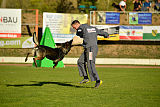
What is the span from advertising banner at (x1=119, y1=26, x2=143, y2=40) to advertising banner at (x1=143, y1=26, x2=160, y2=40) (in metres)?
0.39

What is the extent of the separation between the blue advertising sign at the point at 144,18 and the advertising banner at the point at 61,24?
17.2 ft

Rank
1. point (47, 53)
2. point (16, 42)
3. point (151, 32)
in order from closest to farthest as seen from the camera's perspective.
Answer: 1. point (47, 53)
2. point (16, 42)
3. point (151, 32)

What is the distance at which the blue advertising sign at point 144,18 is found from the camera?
1279 inches

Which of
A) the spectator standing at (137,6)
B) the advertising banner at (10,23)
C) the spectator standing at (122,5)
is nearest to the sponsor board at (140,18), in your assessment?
the spectator standing at (137,6)

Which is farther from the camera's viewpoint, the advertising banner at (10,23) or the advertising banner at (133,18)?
the advertising banner at (133,18)

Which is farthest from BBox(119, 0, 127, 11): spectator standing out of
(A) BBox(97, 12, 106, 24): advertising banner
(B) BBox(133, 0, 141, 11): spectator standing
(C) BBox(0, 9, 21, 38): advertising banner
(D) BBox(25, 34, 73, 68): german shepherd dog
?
(D) BBox(25, 34, 73, 68): german shepherd dog

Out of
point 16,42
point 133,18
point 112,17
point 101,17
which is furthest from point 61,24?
point 133,18

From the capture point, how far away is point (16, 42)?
103ft

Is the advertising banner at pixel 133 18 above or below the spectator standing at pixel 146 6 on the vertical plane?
below

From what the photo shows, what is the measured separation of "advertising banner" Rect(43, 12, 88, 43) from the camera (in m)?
32.2

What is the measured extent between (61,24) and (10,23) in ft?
16.0

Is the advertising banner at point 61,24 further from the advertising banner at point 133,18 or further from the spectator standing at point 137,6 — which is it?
the spectator standing at point 137,6

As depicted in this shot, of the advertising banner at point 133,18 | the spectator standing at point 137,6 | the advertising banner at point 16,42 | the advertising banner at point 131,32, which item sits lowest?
the advertising banner at point 16,42

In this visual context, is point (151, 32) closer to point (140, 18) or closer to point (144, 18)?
point (144, 18)
